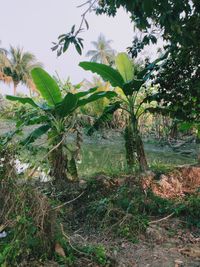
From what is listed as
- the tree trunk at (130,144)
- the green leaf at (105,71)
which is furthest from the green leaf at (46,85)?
the tree trunk at (130,144)

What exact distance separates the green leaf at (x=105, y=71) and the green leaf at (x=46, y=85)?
611mm

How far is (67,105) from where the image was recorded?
19.2 feet

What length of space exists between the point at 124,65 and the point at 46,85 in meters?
1.61

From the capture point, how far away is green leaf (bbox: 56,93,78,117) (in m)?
5.63

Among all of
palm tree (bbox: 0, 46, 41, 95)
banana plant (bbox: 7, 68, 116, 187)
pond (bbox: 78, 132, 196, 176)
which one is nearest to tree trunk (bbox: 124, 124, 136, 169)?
banana plant (bbox: 7, 68, 116, 187)

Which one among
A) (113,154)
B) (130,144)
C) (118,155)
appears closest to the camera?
(130,144)

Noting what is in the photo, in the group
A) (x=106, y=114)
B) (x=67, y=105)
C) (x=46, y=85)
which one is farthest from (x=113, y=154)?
(x=46, y=85)

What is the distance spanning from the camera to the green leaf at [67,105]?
18.5 feet

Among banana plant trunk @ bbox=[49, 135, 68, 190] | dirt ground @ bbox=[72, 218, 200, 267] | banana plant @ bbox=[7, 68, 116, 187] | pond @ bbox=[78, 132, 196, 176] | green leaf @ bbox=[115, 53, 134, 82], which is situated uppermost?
green leaf @ bbox=[115, 53, 134, 82]

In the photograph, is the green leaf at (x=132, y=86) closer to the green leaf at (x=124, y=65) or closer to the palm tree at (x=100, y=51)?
the green leaf at (x=124, y=65)

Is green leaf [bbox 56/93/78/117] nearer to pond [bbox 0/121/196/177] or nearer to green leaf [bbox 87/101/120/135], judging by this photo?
green leaf [bbox 87/101/120/135]

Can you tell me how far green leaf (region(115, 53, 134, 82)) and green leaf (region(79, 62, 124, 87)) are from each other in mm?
450

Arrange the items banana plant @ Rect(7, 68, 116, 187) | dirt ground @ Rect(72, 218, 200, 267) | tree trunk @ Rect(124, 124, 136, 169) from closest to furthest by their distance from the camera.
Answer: dirt ground @ Rect(72, 218, 200, 267), banana plant @ Rect(7, 68, 116, 187), tree trunk @ Rect(124, 124, 136, 169)

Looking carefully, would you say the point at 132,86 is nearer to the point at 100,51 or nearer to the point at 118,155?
the point at 118,155
